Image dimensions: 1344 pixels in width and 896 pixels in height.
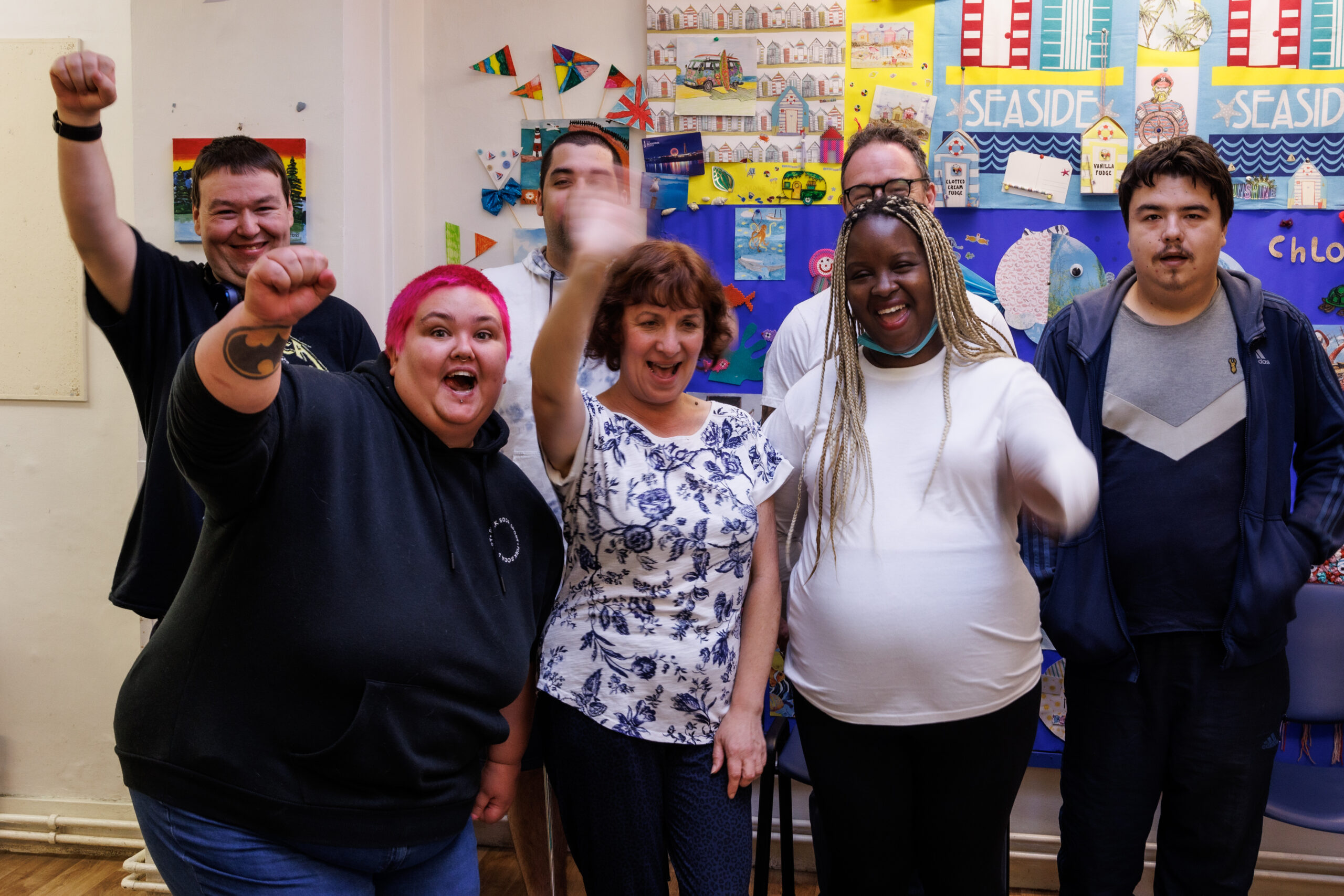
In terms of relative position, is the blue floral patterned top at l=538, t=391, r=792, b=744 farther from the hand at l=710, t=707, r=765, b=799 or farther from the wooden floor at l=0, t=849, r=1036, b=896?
the wooden floor at l=0, t=849, r=1036, b=896

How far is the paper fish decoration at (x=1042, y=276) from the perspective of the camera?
8.45ft

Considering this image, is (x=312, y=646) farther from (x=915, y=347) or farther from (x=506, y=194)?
(x=506, y=194)

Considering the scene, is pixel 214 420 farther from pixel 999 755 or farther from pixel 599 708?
pixel 999 755

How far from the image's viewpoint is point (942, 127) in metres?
2.59

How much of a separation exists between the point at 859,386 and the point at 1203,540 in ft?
2.68

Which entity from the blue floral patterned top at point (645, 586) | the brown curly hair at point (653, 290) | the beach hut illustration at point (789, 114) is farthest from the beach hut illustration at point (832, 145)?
the blue floral patterned top at point (645, 586)

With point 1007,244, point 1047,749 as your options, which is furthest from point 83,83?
point 1047,749

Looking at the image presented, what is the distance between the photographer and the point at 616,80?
269cm

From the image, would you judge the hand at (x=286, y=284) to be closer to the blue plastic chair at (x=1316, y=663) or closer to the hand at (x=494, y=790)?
the hand at (x=494, y=790)

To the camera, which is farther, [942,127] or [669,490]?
[942,127]

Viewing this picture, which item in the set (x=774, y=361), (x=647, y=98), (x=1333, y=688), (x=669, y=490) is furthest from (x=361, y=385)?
(x=1333, y=688)

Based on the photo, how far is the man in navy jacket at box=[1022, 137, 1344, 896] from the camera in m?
1.85

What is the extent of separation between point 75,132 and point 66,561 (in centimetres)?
181

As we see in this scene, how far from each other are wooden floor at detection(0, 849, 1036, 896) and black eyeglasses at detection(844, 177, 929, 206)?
1.94 m
